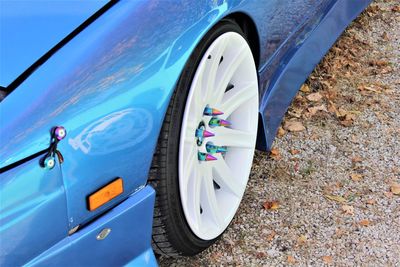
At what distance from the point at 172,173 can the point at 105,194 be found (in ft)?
1.17

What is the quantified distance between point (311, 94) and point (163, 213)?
182 cm

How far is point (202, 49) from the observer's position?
2092mm

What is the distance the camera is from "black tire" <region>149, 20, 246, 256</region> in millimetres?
1962

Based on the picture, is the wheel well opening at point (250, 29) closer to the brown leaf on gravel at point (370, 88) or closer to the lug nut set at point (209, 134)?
the lug nut set at point (209, 134)

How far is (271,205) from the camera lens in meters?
2.71

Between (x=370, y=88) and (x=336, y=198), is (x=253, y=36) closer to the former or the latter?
(x=336, y=198)

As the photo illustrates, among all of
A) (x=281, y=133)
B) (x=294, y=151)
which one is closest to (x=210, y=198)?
(x=294, y=151)

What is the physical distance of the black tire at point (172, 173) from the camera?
1.96 meters

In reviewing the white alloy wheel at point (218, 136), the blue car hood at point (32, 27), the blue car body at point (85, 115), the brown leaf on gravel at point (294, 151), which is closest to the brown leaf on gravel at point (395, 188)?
the brown leaf on gravel at point (294, 151)

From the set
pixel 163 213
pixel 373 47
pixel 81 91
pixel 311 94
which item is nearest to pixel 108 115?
pixel 81 91

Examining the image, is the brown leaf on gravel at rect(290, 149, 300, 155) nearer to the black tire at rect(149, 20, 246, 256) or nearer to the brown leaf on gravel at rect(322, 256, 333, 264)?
the brown leaf on gravel at rect(322, 256, 333, 264)

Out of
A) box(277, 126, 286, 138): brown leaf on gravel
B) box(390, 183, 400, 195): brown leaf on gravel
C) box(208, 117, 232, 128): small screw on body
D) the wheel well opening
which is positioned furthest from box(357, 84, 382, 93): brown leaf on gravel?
box(208, 117, 232, 128): small screw on body

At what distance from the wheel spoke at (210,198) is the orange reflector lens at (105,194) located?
662mm

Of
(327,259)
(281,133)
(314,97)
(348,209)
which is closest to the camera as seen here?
(327,259)
